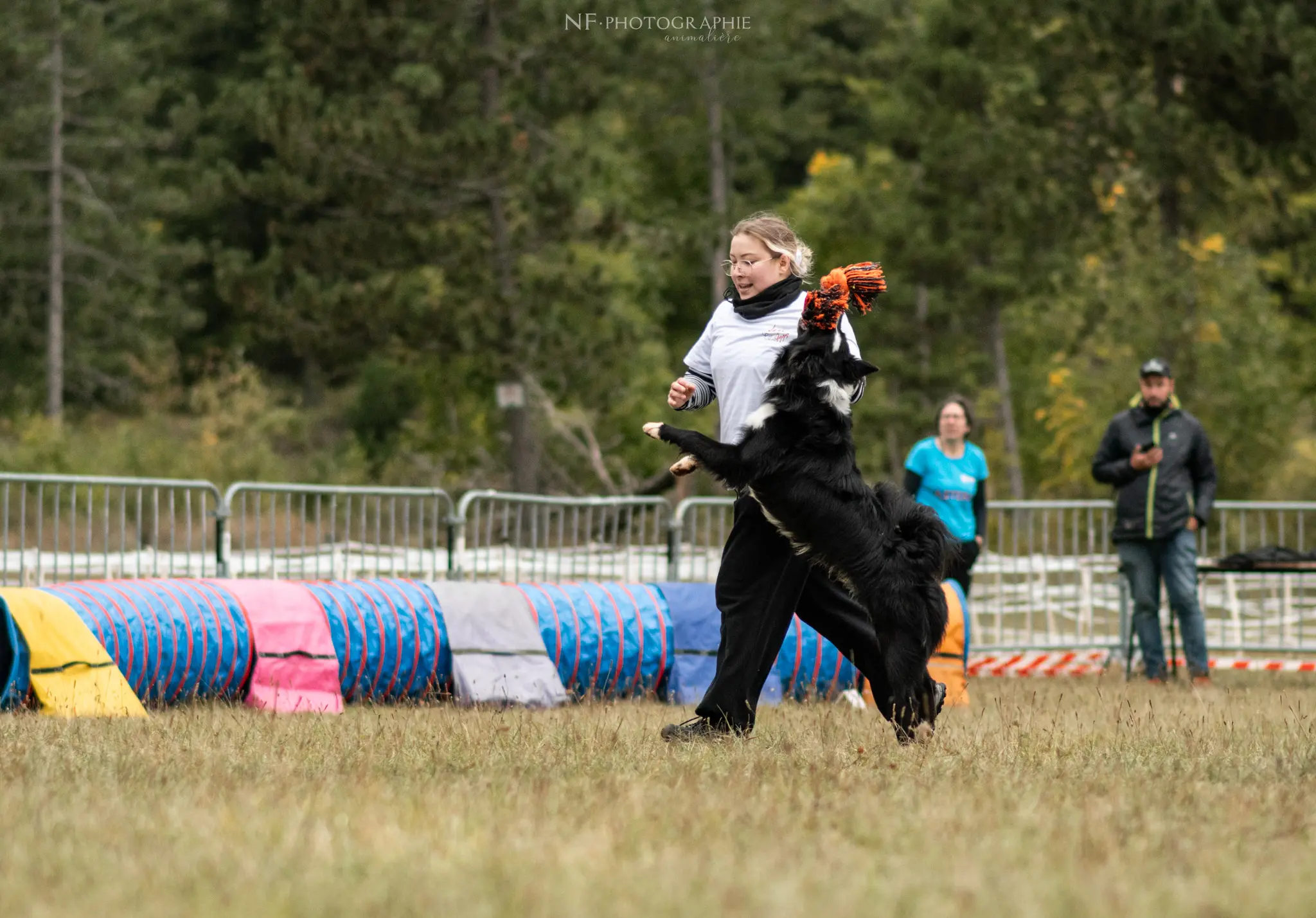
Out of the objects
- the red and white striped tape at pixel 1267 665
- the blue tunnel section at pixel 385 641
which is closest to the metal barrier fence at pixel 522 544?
the red and white striped tape at pixel 1267 665

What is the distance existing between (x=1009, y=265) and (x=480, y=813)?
26.6 m

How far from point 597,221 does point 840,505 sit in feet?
63.8

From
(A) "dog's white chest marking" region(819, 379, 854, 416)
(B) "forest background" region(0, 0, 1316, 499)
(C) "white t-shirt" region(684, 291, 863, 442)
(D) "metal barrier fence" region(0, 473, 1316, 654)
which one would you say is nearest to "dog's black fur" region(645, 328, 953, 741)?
(A) "dog's white chest marking" region(819, 379, 854, 416)

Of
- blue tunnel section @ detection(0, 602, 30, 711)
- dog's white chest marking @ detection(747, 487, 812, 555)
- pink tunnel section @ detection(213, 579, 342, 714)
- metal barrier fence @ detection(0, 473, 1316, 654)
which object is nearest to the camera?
dog's white chest marking @ detection(747, 487, 812, 555)

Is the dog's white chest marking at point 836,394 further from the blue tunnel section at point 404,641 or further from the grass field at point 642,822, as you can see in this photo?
the blue tunnel section at point 404,641

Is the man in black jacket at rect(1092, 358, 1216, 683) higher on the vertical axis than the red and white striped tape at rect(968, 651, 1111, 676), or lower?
higher

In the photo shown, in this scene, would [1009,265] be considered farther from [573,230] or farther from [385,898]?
[385,898]

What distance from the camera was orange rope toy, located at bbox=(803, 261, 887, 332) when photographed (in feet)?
17.6

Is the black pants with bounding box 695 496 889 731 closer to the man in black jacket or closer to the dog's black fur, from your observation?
the dog's black fur

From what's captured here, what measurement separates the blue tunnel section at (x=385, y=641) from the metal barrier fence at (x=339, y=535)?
9.57 feet

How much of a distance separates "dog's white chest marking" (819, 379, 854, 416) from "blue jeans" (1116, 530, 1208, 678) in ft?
18.7

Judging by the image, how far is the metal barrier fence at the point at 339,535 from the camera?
453 inches

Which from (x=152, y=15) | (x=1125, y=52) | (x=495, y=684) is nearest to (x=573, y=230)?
(x=1125, y=52)

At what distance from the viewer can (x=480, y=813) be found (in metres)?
3.79
